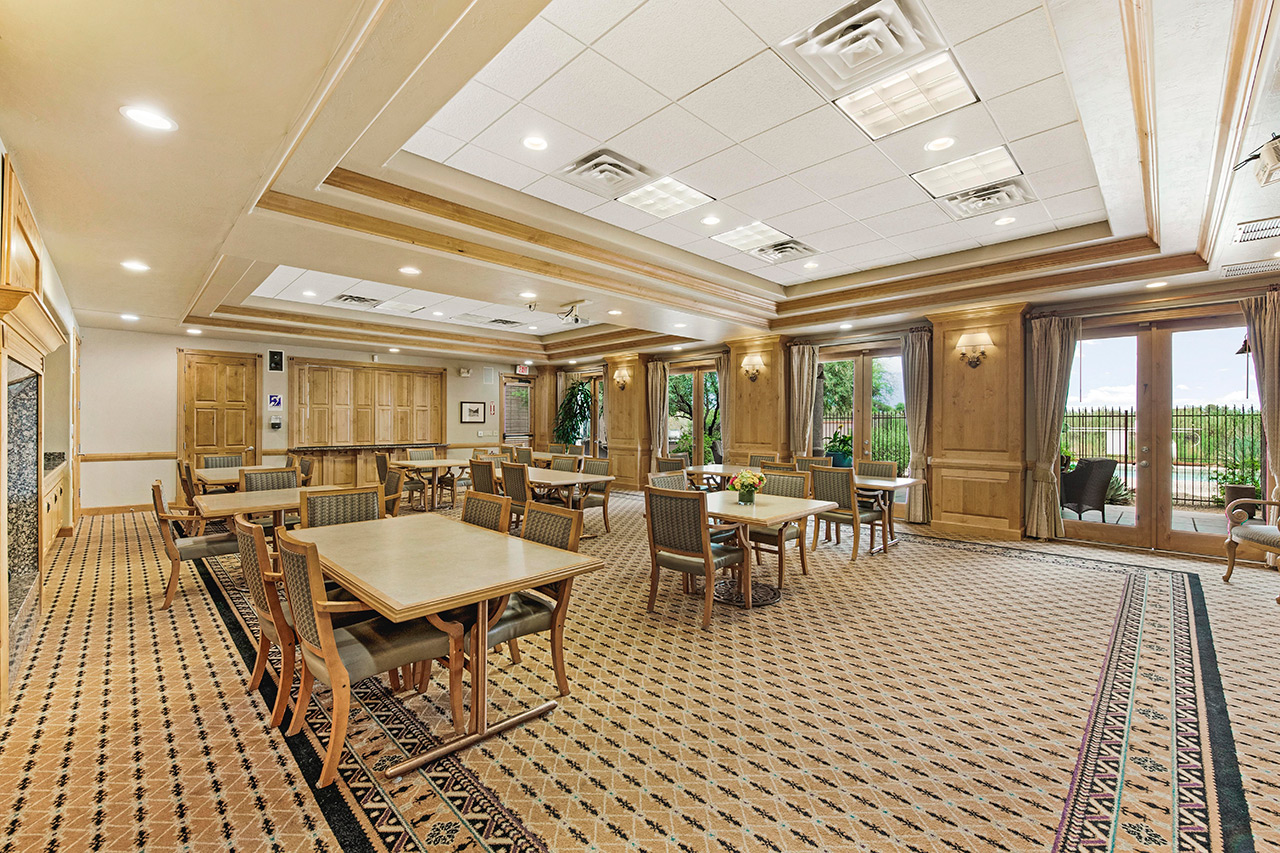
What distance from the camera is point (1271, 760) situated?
2271 mm

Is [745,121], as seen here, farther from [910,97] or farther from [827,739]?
[827,739]

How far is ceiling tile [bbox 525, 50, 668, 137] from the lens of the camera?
272 centimetres

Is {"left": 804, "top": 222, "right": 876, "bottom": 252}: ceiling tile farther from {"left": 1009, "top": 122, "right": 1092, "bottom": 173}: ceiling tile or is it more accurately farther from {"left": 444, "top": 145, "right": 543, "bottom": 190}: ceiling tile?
{"left": 444, "top": 145, "right": 543, "bottom": 190}: ceiling tile

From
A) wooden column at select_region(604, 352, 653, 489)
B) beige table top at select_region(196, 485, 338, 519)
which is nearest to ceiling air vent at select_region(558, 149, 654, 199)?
beige table top at select_region(196, 485, 338, 519)

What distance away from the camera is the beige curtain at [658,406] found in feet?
34.1

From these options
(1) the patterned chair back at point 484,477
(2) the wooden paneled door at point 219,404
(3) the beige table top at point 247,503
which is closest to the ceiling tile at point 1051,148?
(3) the beige table top at point 247,503

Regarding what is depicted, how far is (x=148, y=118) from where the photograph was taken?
2.30 m

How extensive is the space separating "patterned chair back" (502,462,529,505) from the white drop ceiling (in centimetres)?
257

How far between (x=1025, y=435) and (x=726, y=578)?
4069 mm

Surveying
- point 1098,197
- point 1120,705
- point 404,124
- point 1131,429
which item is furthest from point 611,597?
point 1131,429

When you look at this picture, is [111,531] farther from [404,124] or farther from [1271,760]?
[1271,760]

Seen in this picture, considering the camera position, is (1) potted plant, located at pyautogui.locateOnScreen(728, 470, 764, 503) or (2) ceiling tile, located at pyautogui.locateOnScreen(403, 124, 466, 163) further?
(1) potted plant, located at pyautogui.locateOnScreen(728, 470, 764, 503)

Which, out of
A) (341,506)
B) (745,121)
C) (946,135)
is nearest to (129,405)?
(341,506)

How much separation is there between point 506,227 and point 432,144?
987 mm
